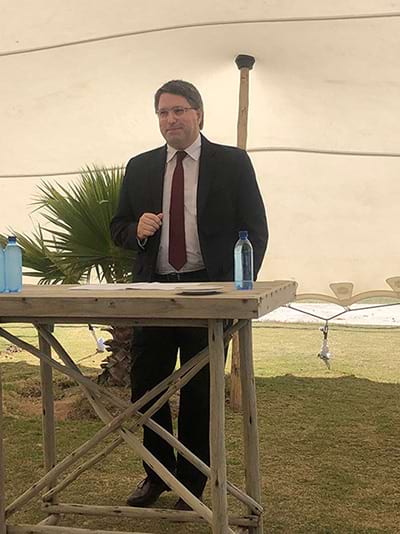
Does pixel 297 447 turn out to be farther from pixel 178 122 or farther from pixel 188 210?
pixel 178 122

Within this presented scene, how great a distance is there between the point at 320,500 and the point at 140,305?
139 cm

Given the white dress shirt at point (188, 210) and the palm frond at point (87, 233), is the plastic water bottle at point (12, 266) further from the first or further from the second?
the palm frond at point (87, 233)

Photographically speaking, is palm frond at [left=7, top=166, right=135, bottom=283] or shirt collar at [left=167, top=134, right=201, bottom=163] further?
palm frond at [left=7, top=166, right=135, bottom=283]

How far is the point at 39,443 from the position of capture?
3680 millimetres

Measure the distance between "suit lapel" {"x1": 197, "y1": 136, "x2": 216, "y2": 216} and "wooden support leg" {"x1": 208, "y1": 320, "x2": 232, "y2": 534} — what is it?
0.70 meters

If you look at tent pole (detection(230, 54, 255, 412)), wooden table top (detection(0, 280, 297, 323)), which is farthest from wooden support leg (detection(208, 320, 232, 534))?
tent pole (detection(230, 54, 255, 412))

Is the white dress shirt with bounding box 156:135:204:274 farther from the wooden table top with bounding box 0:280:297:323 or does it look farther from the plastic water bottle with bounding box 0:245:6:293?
the plastic water bottle with bounding box 0:245:6:293

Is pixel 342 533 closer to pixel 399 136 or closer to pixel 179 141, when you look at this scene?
pixel 179 141

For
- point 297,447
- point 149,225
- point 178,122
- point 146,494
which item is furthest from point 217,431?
point 297,447

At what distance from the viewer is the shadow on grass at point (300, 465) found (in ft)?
8.46

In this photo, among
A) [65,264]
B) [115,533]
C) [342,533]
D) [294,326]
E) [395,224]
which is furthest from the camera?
[294,326]

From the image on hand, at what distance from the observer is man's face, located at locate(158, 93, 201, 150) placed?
246 centimetres

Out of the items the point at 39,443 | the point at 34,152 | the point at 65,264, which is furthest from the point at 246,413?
the point at 34,152

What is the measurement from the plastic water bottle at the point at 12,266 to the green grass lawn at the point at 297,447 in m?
0.97
